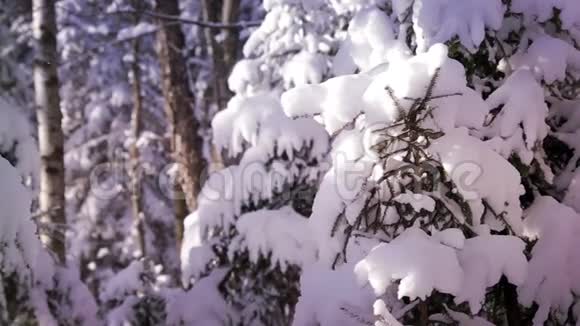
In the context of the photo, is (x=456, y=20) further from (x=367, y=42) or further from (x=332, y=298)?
(x=332, y=298)

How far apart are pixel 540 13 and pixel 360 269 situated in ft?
6.41

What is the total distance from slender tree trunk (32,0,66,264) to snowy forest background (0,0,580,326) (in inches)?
0.7

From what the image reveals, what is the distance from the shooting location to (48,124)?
616 cm

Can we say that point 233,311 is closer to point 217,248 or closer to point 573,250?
point 217,248

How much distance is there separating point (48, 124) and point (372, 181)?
407cm

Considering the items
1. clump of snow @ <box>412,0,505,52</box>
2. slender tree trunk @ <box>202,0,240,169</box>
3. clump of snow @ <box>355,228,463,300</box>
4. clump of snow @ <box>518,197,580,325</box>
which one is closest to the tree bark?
slender tree trunk @ <box>202,0,240,169</box>

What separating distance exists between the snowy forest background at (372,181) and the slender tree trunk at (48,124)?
2 cm

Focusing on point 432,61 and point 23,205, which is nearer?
point 432,61

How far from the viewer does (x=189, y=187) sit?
324 inches

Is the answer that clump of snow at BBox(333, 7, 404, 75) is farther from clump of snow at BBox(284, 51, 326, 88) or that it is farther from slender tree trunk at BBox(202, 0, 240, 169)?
slender tree trunk at BBox(202, 0, 240, 169)

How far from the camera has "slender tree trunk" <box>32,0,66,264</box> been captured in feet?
20.1

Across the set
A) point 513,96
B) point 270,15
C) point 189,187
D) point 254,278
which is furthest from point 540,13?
point 189,187

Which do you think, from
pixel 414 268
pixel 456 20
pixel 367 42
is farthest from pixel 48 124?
pixel 414 268
